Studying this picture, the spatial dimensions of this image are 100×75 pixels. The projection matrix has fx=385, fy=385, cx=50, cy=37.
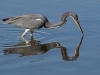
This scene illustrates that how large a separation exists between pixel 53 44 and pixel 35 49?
0.61 metres

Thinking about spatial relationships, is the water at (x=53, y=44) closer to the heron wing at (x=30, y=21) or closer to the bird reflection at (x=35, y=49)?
the bird reflection at (x=35, y=49)

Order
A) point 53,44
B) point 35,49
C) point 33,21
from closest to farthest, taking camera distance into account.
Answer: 1. point 35,49
2. point 53,44
3. point 33,21

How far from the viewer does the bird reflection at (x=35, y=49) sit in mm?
9590

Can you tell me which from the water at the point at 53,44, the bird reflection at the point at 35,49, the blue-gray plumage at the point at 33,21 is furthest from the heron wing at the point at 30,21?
the bird reflection at the point at 35,49

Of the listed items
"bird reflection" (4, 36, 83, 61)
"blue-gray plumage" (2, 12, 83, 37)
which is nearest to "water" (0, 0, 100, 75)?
"bird reflection" (4, 36, 83, 61)

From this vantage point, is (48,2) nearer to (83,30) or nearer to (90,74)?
(83,30)

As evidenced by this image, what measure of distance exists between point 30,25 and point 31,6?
2.32m

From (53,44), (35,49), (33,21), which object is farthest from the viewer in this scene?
(33,21)

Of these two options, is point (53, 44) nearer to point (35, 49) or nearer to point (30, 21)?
point (35, 49)

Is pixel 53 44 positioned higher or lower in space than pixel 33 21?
lower

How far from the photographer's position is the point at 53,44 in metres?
10.4

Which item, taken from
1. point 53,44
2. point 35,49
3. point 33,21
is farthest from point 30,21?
point 35,49

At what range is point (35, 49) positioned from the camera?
1004 centimetres

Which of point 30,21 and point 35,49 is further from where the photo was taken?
point 30,21
